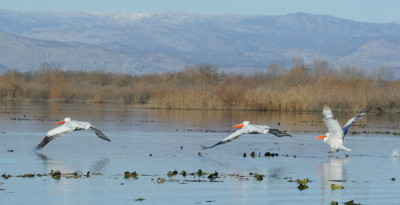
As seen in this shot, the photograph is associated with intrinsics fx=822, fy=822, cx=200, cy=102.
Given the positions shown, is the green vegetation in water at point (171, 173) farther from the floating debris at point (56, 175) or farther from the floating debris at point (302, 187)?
the floating debris at point (302, 187)

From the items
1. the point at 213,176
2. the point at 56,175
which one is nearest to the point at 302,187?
the point at 213,176

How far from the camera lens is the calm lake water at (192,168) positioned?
12727mm

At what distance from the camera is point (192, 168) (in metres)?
15.9

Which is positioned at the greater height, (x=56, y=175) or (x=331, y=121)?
(x=331, y=121)

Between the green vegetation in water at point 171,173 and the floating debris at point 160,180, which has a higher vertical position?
the green vegetation in water at point 171,173

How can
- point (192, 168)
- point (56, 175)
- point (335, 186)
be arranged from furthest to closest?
point (192, 168) < point (56, 175) < point (335, 186)

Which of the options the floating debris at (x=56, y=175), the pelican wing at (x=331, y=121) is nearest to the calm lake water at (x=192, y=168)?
the floating debris at (x=56, y=175)

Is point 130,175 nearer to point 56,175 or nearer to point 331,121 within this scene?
point 56,175

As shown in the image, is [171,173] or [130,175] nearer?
[130,175]

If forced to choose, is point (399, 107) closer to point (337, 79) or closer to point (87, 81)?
point (337, 79)

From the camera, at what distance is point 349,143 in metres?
22.7

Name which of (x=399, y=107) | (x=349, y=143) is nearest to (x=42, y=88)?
(x=399, y=107)

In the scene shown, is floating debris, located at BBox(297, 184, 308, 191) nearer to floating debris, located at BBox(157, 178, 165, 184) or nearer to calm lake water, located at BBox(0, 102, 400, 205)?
calm lake water, located at BBox(0, 102, 400, 205)

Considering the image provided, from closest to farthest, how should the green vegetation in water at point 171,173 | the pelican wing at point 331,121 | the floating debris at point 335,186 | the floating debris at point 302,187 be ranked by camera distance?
the floating debris at point 302,187
the floating debris at point 335,186
the green vegetation in water at point 171,173
the pelican wing at point 331,121
